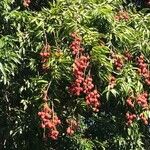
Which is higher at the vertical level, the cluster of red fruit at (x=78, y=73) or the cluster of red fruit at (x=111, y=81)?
the cluster of red fruit at (x=78, y=73)

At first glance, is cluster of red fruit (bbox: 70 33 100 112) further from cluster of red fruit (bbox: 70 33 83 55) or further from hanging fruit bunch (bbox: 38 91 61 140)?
hanging fruit bunch (bbox: 38 91 61 140)

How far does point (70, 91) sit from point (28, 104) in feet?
3.23

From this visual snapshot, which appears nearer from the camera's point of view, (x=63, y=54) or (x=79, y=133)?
(x=63, y=54)

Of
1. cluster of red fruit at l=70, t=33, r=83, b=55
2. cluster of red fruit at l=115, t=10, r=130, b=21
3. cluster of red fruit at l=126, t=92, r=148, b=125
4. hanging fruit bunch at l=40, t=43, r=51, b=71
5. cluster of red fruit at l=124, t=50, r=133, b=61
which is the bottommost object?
cluster of red fruit at l=126, t=92, r=148, b=125

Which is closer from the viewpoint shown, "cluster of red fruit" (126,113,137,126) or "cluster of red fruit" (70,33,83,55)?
"cluster of red fruit" (70,33,83,55)

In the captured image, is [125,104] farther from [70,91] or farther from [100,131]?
[100,131]

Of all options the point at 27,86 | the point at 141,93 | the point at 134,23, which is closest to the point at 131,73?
the point at 141,93

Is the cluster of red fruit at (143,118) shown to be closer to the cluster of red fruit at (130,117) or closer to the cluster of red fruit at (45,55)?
the cluster of red fruit at (130,117)

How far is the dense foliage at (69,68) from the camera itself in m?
6.37

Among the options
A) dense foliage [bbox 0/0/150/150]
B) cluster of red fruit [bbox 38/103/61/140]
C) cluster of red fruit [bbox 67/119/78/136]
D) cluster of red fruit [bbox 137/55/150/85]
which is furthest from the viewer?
cluster of red fruit [bbox 137/55/150/85]

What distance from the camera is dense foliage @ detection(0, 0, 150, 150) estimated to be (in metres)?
6.37

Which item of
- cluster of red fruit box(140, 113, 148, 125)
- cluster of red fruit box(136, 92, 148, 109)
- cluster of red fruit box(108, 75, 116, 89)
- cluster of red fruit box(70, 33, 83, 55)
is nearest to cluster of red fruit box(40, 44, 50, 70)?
cluster of red fruit box(70, 33, 83, 55)

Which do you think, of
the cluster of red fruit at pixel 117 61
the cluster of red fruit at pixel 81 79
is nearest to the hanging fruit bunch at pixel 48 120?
the cluster of red fruit at pixel 81 79

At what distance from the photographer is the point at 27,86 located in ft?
22.7
